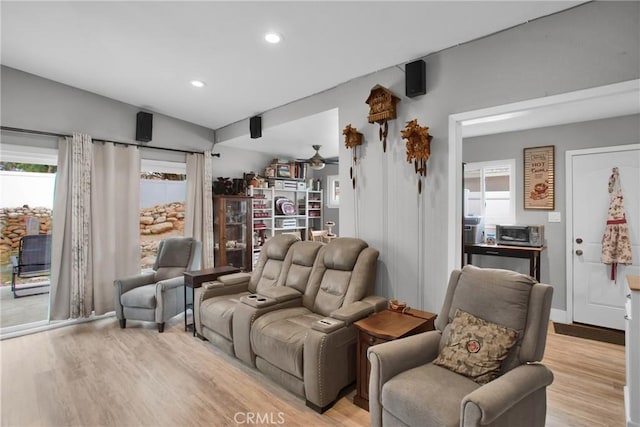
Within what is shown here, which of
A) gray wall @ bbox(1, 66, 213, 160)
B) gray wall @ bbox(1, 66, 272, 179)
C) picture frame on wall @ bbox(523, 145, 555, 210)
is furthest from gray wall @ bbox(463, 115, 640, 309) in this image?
gray wall @ bbox(1, 66, 213, 160)

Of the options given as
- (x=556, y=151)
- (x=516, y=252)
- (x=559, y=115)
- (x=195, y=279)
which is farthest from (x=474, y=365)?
(x=556, y=151)

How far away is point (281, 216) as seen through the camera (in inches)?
240

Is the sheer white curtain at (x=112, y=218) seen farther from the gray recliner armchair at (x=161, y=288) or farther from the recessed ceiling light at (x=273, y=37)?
the recessed ceiling light at (x=273, y=37)

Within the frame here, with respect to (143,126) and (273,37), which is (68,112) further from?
(273,37)

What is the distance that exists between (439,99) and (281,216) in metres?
3.92

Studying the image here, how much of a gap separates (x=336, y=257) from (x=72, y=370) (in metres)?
2.53

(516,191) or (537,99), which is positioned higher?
(537,99)

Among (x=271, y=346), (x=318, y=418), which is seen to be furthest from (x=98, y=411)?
(x=318, y=418)

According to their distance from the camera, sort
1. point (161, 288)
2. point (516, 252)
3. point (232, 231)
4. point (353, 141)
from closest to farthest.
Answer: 1. point (353, 141)
2. point (161, 288)
3. point (516, 252)
4. point (232, 231)

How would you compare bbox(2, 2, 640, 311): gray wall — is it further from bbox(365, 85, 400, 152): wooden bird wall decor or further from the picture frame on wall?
the picture frame on wall

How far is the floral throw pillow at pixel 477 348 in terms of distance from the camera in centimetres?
174

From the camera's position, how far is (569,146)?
384cm

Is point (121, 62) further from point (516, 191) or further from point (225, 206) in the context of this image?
point (516, 191)

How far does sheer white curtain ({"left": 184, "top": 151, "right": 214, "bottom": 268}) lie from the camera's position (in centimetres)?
487
